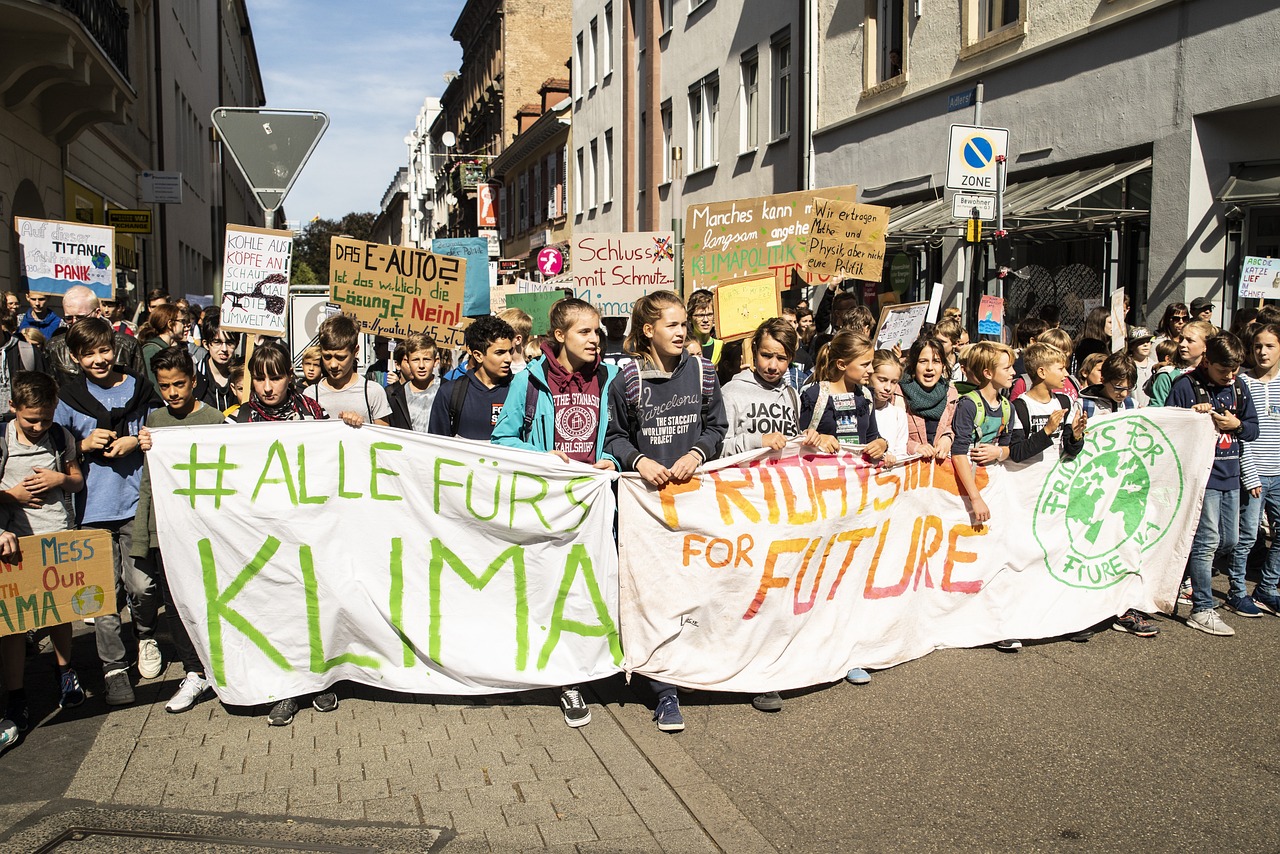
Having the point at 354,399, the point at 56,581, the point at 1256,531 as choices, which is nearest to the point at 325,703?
the point at 56,581

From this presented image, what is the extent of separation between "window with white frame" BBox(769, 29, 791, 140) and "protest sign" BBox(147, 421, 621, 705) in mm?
18205

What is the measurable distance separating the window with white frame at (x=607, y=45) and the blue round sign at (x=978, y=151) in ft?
84.4

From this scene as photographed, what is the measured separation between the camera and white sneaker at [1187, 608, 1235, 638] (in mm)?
6445

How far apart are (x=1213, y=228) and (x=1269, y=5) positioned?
2.33 metres

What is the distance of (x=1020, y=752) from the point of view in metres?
4.69

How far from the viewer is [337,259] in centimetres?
860

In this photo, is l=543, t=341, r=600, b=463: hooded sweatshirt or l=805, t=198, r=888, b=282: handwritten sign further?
l=805, t=198, r=888, b=282: handwritten sign

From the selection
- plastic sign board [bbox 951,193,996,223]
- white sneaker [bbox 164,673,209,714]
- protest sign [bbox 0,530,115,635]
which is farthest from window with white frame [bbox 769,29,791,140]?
protest sign [bbox 0,530,115,635]

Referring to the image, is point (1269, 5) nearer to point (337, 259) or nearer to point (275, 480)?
point (337, 259)

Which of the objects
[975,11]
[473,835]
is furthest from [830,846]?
[975,11]

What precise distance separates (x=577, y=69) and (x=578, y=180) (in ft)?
12.3

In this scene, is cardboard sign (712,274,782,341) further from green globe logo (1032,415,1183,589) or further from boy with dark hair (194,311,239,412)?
boy with dark hair (194,311,239,412)

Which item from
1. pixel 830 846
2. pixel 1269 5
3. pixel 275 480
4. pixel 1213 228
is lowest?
pixel 830 846

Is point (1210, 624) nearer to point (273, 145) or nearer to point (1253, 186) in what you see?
point (273, 145)
